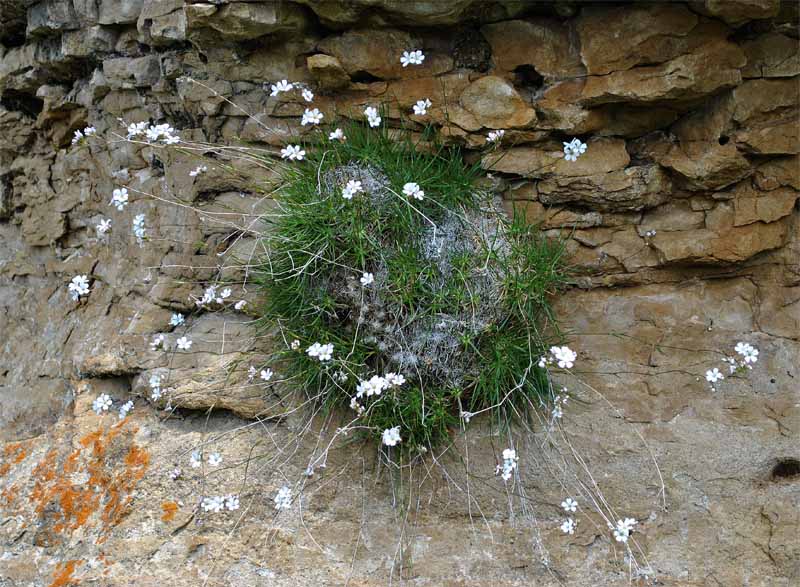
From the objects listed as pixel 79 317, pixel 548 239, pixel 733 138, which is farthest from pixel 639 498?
pixel 79 317

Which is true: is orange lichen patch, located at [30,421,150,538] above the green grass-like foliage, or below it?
below

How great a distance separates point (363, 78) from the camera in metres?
3.36

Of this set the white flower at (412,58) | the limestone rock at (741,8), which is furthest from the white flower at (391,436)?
the limestone rock at (741,8)

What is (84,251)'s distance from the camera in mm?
3988

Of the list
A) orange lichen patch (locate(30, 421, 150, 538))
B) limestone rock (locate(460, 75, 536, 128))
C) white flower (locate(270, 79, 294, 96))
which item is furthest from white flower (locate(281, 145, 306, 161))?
orange lichen patch (locate(30, 421, 150, 538))

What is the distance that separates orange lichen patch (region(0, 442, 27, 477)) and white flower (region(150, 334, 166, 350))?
0.71 m

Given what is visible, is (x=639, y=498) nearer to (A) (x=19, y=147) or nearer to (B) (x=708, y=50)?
(B) (x=708, y=50)

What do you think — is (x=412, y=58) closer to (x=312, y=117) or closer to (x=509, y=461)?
(x=312, y=117)

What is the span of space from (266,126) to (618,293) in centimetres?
178

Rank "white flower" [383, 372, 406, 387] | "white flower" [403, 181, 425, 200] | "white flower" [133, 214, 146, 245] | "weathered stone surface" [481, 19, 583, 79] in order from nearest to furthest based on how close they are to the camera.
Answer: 1. "white flower" [383, 372, 406, 387]
2. "white flower" [403, 181, 425, 200]
3. "weathered stone surface" [481, 19, 583, 79]
4. "white flower" [133, 214, 146, 245]

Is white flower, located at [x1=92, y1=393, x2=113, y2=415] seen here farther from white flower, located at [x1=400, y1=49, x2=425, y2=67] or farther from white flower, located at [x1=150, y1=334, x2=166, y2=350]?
white flower, located at [x1=400, y1=49, x2=425, y2=67]

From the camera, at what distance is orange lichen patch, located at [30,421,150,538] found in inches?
116

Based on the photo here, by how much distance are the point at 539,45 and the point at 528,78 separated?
6.3 inches

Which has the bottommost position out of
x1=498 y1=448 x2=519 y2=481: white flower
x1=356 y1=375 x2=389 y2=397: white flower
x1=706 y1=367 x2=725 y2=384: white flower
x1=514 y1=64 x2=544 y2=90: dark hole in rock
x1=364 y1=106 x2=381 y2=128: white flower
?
x1=498 y1=448 x2=519 y2=481: white flower
